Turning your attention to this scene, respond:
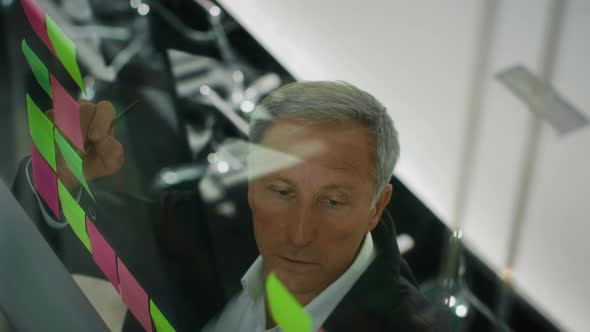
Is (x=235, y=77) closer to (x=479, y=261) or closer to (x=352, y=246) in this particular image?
(x=352, y=246)

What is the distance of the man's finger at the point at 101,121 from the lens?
3.40 ft

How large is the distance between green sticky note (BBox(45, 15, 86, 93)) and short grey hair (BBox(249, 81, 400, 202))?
1.47ft

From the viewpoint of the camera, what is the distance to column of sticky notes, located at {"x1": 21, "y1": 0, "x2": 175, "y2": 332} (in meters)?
1.09

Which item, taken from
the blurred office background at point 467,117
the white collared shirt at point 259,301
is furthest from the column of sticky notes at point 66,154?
the blurred office background at point 467,117

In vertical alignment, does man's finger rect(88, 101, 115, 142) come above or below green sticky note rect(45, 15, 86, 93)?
below

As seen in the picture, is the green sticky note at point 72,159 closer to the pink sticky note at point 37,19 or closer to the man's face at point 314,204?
the pink sticky note at point 37,19

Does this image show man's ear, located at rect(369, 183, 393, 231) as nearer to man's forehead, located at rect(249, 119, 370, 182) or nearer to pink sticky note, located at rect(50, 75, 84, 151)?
man's forehead, located at rect(249, 119, 370, 182)

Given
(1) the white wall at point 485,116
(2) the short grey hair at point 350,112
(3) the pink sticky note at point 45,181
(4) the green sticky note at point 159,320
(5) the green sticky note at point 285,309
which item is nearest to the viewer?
(1) the white wall at point 485,116

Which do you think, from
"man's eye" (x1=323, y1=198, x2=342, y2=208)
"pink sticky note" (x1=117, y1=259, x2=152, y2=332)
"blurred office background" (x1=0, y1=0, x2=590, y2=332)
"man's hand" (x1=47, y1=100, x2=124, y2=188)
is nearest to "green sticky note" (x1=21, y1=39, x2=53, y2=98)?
"man's hand" (x1=47, y1=100, x2=124, y2=188)

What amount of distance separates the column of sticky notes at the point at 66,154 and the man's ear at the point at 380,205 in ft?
1.36

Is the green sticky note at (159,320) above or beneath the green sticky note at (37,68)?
beneath

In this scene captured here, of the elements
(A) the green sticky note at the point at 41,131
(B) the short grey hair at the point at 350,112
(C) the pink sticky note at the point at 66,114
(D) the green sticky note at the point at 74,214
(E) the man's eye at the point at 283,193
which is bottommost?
(D) the green sticky note at the point at 74,214

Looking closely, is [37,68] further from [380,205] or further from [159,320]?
[380,205]

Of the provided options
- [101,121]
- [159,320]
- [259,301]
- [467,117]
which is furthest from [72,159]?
[467,117]
